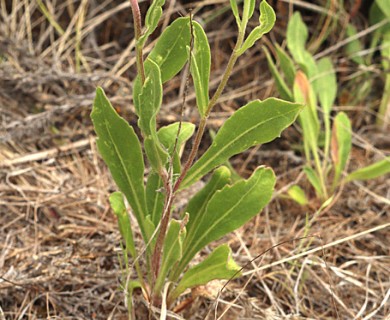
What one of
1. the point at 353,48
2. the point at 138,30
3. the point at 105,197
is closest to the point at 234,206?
the point at 138,30

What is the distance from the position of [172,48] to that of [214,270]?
44 centimetres

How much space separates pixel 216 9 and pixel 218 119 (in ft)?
1.50

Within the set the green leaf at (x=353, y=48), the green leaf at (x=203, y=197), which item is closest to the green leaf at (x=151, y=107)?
the green leaf at (x=203, y=197)

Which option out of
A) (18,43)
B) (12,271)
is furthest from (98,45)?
(12,271)

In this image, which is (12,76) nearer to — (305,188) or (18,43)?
(18,43)

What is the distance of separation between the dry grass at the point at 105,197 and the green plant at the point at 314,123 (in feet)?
0.26

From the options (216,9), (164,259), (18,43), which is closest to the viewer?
(164,259)

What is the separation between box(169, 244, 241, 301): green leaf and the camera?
1262 mm

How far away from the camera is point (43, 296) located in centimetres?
146

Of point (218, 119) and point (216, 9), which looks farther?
point (216, 9)

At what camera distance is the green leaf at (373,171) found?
1722 mm

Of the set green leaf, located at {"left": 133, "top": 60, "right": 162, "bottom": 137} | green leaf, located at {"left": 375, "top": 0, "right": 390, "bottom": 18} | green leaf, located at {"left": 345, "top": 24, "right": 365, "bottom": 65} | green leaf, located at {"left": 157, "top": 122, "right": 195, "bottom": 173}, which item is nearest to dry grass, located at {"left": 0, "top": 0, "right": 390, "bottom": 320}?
green leaf, located at {"left": 345, "top": 24, "right": 365, "bottom": 65}

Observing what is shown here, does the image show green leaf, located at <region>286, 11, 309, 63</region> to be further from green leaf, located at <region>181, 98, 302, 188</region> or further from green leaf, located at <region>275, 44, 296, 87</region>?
green leaf, located at <region>181, 98, 302, 188</region>

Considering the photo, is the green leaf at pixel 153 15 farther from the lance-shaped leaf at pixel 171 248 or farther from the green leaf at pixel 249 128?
the lance-shaped leaf at pixel 171 248
